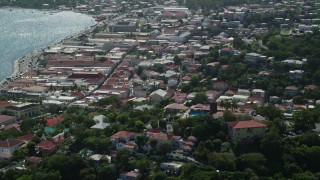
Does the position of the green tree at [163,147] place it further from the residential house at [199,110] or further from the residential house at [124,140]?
the residential house at [199,110]

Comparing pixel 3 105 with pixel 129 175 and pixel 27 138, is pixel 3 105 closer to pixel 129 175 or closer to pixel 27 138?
pixel 27 138

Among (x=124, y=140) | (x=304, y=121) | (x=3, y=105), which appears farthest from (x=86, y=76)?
(x=304, y=121)

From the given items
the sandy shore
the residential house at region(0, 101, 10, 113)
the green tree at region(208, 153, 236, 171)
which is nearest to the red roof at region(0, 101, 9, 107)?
the residential house at region(0, 101, 10, 113)

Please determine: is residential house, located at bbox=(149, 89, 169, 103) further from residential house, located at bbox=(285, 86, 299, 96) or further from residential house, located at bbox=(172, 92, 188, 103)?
residential house, located at bbox=(285, 86, 299, 96)

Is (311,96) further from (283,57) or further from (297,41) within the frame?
(297,41)

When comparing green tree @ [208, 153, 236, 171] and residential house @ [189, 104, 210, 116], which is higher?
residential house @ [189, 104, 210, 116]
